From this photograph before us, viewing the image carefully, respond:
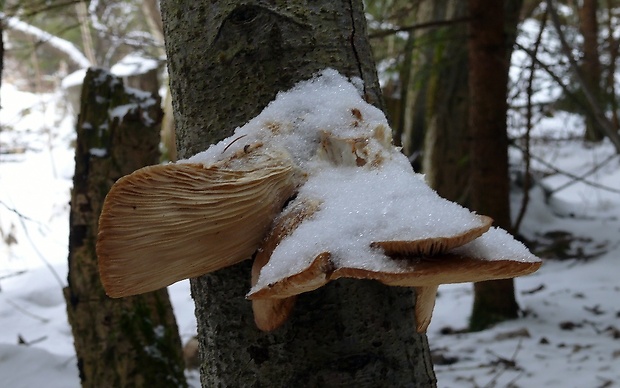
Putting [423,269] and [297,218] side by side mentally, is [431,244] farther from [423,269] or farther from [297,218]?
[297,218]

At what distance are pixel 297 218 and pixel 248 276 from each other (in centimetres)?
21

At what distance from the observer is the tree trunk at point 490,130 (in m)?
3.38

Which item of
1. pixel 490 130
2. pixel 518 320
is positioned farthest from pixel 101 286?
pixel 518 320

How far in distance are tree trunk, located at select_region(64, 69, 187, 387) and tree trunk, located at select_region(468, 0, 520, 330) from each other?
205 centimetres

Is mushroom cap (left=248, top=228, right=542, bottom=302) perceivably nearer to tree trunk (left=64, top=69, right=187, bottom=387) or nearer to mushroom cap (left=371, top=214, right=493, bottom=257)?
mushroom cap (left=371, top=214, right=493, bottom=257)

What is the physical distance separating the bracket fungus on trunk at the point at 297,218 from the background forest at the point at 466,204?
134 centimetres

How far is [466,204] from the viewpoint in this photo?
5.94m

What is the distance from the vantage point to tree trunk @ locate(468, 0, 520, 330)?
3381 millimetres

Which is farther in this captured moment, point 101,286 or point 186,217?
point 101,286

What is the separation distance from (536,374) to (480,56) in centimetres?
186

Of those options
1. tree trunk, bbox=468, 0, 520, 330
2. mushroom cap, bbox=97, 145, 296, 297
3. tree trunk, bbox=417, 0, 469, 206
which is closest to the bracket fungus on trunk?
mushroom cap, bbox=97, 145, 296, 297

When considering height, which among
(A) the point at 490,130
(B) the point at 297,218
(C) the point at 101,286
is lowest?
(C) the point at 101,286

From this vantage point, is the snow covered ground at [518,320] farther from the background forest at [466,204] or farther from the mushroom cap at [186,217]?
the mushroom cap at [186,217]

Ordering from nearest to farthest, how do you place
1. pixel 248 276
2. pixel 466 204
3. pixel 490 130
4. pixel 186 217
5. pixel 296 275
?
pixel 296 275 < pixel 186 217 < pixel 248 276 < pixel 490 130 < pixel 466 204
